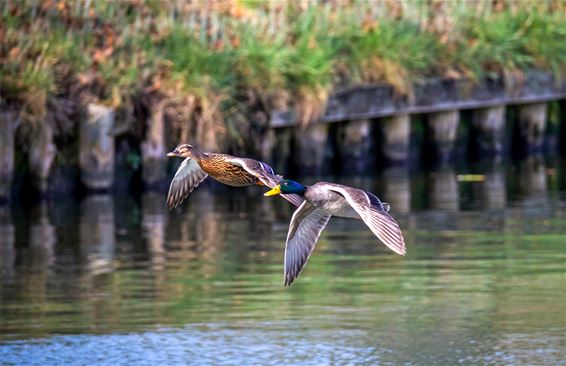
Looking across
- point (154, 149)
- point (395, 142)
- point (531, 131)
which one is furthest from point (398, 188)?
point (531, 131)

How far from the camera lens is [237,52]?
21.0m

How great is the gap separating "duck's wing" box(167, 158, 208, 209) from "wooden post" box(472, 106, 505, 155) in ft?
43.5

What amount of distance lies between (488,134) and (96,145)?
7225 mm

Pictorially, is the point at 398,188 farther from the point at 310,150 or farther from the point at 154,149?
the point at 154,149

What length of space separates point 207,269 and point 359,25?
7778 millimetres

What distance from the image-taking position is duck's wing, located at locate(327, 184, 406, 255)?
930 centimetres

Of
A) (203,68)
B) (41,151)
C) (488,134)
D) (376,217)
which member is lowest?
(376,217)

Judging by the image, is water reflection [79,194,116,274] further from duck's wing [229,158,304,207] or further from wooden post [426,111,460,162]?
wooden post [426,111,460,162]

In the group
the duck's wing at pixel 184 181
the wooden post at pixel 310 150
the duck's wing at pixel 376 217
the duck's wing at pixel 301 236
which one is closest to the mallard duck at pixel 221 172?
the duck's wing at pixel 184 181

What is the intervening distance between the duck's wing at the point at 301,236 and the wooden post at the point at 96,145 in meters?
8.71

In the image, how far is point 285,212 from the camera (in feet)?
63.9

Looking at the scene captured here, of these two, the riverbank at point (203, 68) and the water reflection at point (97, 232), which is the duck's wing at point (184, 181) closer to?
the water reflection at point (97, 232)

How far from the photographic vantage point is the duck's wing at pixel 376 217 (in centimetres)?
930

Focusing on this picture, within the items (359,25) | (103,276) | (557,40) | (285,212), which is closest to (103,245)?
(103,276)
